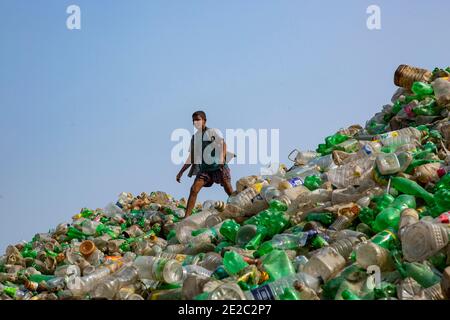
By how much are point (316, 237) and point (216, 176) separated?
10.8ft

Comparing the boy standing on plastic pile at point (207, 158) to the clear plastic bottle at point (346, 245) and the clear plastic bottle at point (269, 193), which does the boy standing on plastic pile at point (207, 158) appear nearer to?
the clear plastic bottle at point (269, 193)

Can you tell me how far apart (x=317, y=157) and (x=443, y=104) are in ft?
4.62

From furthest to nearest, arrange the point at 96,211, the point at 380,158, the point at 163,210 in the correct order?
the point at 96,211 < the point at 163,210 < the point at 380,158

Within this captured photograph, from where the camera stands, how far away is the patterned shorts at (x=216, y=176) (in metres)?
7.73

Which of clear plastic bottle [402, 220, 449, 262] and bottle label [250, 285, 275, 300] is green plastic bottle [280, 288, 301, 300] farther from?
clear plastic bottle [402, 220, 449, 262]

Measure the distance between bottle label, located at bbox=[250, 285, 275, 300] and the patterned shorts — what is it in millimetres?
4091

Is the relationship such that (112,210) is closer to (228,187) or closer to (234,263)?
(228,187)

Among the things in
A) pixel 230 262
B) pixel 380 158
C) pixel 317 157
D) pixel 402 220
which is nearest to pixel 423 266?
pixel 402 220

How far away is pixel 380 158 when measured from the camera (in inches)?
211

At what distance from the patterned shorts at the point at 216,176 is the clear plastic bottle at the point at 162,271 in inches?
126

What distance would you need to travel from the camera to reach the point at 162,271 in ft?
14.3

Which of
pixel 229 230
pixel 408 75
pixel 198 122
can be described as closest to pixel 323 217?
pixel 229 230
